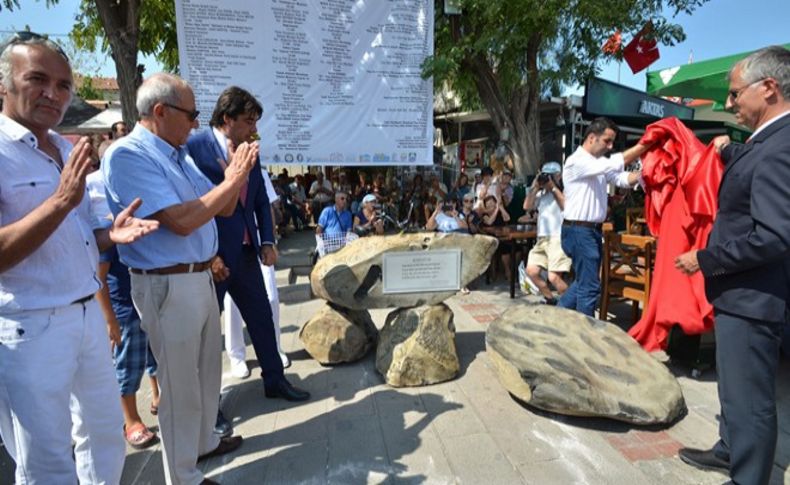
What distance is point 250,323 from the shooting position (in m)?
2.96

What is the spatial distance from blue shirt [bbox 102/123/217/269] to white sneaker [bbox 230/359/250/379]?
5.83 ft

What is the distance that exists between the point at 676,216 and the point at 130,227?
11.3 ft

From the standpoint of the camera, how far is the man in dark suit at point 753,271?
179cm

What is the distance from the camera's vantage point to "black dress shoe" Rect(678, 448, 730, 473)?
7.36 feet

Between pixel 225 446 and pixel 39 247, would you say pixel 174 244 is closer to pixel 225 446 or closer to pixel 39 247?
pixel 39 247

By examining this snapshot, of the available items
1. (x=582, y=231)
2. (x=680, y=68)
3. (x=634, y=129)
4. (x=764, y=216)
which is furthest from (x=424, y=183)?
(x=764, y=216)

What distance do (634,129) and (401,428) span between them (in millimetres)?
9215

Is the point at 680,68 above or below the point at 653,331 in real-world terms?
above

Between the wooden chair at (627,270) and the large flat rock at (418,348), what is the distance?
69.0 inches

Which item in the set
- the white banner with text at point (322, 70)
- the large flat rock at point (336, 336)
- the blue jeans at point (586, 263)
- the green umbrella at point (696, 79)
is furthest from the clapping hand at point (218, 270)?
the green umbrella at point (696, 79)

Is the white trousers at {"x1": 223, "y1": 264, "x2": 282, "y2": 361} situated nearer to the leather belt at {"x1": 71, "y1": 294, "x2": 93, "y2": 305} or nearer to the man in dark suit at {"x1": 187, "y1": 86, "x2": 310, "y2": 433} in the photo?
the man in dark suit at {"x1": 187, "y1": 86, "x2": 310, "y2": 433}

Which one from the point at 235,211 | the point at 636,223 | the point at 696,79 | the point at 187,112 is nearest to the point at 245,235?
the point at 235,211

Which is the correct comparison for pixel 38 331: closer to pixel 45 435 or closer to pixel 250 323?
pixel 45 435

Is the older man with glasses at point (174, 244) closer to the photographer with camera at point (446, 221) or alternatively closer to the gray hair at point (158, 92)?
the gray hair at point (158, 92)
